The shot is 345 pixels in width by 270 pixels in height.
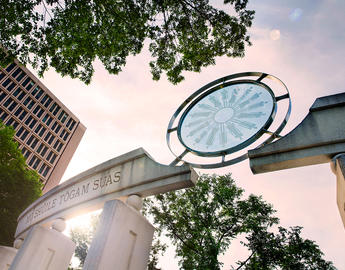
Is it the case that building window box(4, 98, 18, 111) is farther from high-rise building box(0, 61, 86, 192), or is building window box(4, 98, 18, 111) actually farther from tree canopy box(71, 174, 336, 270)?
tree canopy box(71, 174, 336, 270)

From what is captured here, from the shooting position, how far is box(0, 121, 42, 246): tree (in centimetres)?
1590

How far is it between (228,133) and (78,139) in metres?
59.5

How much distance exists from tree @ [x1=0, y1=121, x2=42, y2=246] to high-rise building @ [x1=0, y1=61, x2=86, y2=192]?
2936 centimetres

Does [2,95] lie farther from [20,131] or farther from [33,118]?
[20,131]

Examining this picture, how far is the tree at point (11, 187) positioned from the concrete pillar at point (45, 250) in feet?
45.1

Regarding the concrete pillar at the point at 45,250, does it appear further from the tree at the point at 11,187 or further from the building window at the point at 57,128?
the building window at the point at 57,128

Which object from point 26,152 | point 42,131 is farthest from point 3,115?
point 42,131

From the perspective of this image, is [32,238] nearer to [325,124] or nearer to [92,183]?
[92,183]

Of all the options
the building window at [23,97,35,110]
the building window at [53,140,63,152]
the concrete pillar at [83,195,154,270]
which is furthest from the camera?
the building window at [53,140,63,152]

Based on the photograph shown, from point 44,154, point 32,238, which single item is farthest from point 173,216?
point 44,154

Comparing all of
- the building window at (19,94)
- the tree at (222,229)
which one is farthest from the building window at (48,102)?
the tree at (222,229)

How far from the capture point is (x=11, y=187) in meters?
17.0

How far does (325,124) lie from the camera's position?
10.6 feet

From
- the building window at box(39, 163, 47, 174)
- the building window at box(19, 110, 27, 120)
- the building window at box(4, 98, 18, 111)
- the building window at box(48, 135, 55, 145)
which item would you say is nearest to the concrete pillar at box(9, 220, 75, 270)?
the building window at box(39, 163, 47, 174)
